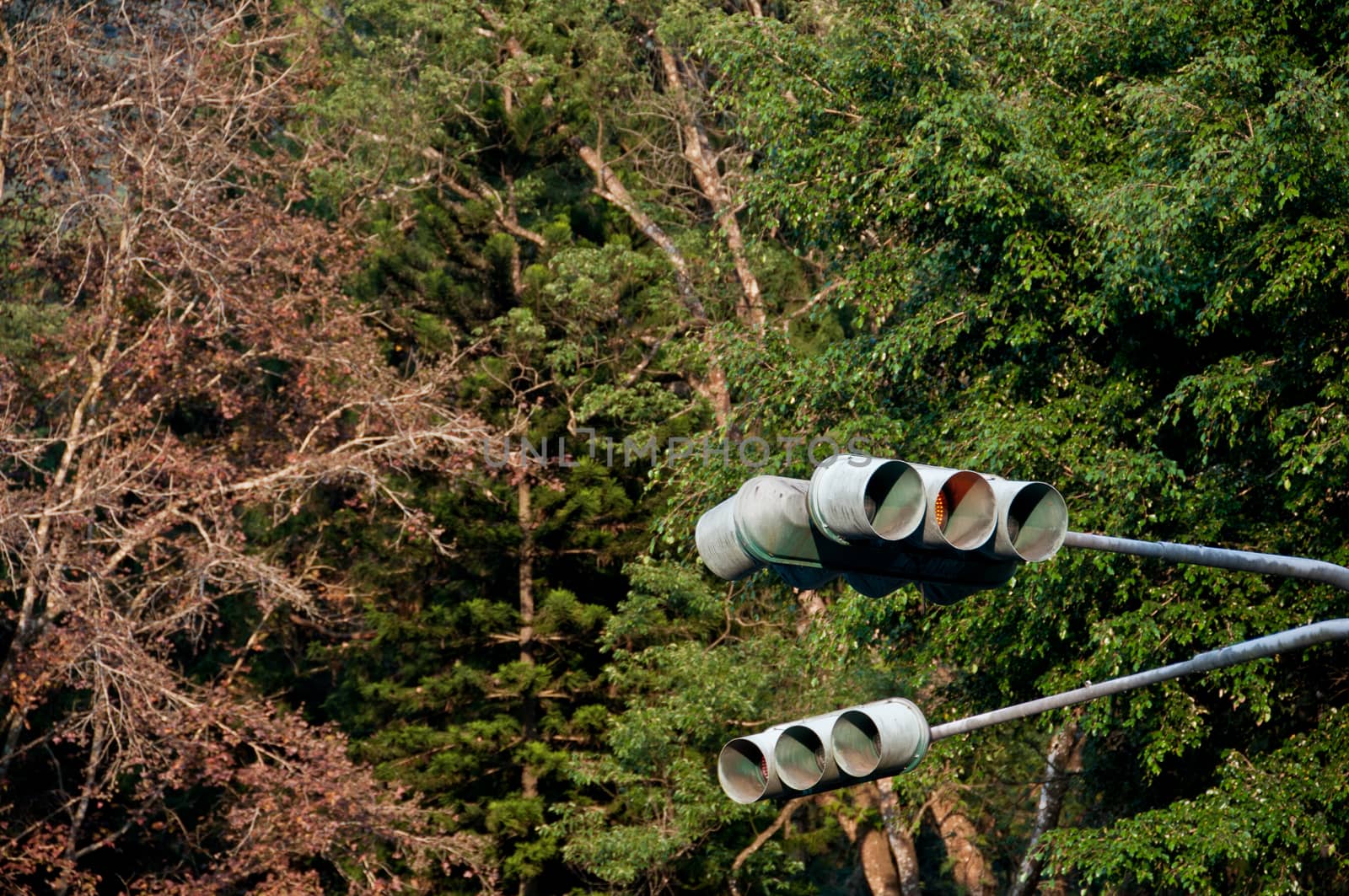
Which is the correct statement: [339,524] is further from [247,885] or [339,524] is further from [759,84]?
[759,84]

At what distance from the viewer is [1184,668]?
598cm

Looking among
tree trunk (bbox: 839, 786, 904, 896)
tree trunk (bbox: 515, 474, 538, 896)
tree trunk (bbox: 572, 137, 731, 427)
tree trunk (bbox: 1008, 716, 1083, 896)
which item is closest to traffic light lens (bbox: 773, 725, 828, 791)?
tree trunk (bbox: 1008, 716, 1083, 896)

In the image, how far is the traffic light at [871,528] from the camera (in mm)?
4449

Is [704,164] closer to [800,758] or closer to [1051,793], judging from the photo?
[1051,793]

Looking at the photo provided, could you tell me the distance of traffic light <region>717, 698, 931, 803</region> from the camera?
5.18 metres

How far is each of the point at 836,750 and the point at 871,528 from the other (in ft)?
3.50

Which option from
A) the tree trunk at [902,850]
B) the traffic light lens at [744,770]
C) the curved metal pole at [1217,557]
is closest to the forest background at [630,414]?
the tree trunk at [902,850]

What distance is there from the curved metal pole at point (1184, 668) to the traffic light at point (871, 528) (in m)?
1.11

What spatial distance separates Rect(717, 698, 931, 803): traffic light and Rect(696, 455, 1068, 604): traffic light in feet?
1.80

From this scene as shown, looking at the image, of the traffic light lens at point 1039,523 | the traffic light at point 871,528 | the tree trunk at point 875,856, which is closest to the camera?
the traffic light at point 871,528

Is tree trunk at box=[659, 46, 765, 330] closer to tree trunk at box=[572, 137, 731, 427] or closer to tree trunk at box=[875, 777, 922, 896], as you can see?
tree trunk at box=[572, 137, 731, 427]

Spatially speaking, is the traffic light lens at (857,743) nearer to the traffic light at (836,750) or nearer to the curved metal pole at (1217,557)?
the traffic light at (836,750)

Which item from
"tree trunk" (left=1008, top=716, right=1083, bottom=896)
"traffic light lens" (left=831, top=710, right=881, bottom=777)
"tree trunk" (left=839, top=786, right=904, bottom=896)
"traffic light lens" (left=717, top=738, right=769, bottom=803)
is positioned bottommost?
"tree trunk" (left=839, top=786, right=904, bottom=896)

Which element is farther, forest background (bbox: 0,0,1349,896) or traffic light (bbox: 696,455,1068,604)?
forest background (bbox: 0,0,1349,896)
